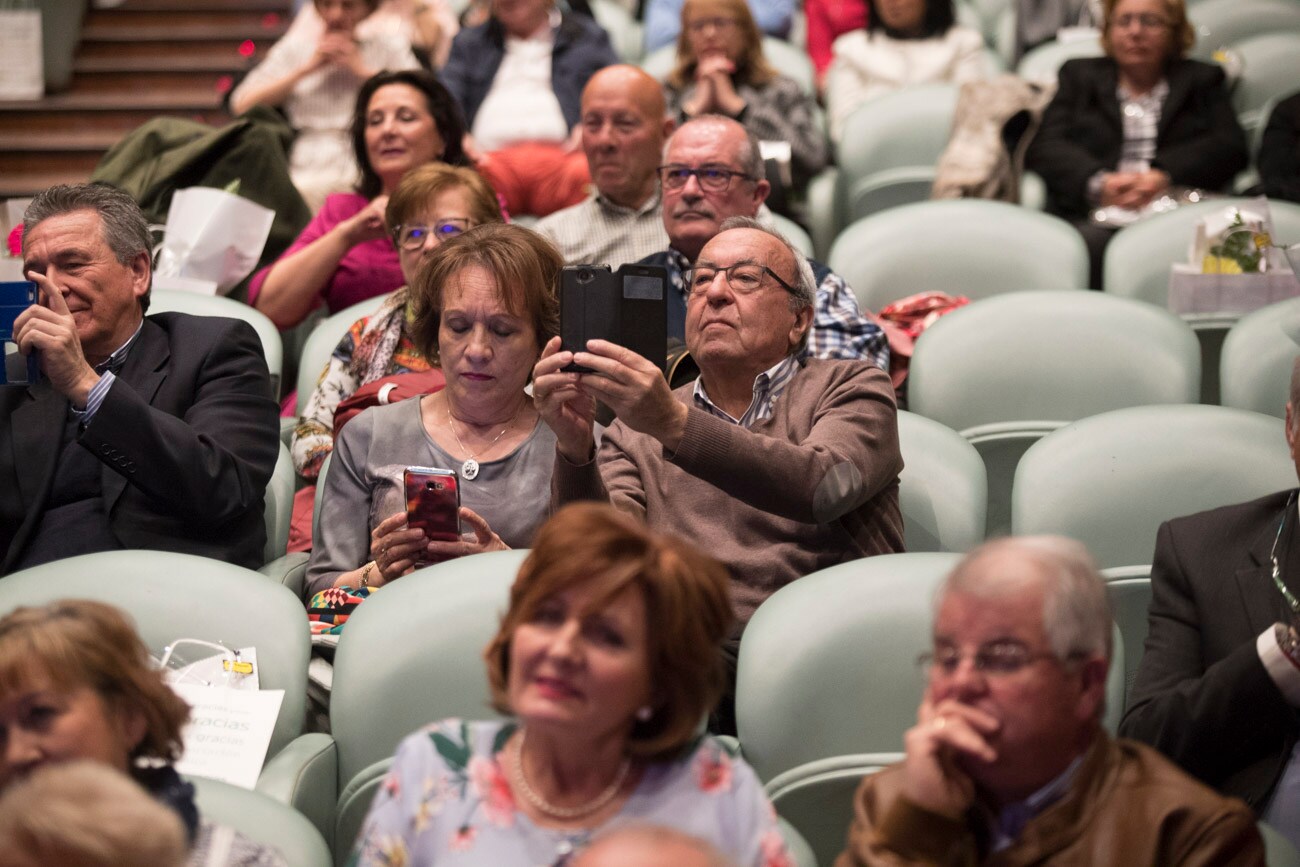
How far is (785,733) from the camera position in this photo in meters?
2.00

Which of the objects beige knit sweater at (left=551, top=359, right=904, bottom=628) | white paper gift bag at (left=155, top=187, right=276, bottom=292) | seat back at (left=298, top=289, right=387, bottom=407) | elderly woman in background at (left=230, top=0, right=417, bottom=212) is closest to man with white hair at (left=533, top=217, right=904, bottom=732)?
beige knit sweater at (left=551, top=359, right=904, bottom=628)

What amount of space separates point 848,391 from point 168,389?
47.2 inches

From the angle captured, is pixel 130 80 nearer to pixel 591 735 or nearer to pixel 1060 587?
pixel 591 735

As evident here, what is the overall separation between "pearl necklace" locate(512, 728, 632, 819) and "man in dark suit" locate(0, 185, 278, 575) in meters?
1.10

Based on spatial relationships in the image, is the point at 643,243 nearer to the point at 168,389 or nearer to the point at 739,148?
the point at 739,148

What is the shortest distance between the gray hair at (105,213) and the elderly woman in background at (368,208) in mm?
882

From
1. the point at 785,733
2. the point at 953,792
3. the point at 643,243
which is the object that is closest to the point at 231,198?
the point at 643,243

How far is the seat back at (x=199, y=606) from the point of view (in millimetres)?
2098

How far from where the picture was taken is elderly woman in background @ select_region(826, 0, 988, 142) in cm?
504

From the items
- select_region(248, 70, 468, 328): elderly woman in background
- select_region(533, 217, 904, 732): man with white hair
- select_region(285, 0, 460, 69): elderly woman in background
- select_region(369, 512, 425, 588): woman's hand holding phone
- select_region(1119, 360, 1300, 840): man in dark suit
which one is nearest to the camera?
select_region(1119, 360, 1300, 840): man in dark suit

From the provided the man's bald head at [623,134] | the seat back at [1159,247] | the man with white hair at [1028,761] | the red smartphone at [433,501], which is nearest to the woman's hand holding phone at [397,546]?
the red smartphone at [433,501]

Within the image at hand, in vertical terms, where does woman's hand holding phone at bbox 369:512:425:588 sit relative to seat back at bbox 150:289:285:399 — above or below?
below

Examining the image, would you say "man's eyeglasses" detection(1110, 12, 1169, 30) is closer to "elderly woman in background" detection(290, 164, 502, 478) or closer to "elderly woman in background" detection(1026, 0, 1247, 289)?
"elderly woman in background" detection(1026, 0, 1247, 289)

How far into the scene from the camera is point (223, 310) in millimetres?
3281
